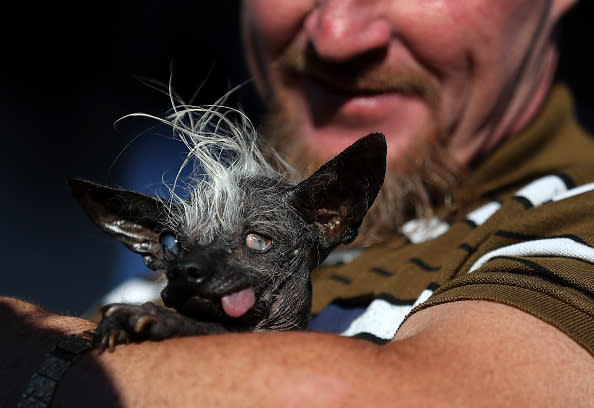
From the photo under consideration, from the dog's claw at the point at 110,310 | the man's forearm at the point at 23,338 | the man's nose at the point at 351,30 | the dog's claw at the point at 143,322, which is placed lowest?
the man's forearm at the point at 23,338

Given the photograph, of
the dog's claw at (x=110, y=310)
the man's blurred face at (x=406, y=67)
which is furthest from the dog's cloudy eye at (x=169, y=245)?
the man's blurred face at (x=406, y=67)

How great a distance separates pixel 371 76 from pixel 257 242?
0.95 metres

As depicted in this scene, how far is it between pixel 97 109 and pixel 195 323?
4.23m

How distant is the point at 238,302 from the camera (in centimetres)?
104

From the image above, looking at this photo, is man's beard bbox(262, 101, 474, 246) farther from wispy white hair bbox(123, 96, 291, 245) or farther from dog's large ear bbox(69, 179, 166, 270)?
dog's large ear bbox(69, 179, 166, 270)

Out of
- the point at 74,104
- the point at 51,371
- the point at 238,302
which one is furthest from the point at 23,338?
the point at 74,104

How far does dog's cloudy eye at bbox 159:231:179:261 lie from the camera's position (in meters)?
1.19

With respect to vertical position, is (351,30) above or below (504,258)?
above

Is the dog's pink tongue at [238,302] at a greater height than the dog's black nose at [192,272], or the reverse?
the dog's black nose at [192,272]

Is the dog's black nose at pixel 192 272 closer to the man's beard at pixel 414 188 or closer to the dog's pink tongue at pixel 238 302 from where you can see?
the dog's pink tongue at pixel 238 302

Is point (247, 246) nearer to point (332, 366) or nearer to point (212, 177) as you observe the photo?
point (212, 177)

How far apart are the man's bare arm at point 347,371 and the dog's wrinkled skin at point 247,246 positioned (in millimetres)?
64

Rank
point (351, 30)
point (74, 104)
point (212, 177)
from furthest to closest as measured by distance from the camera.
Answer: point (74, 104) < point (351, 30) < point (212, 177)

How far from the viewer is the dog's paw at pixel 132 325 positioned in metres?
0.93
